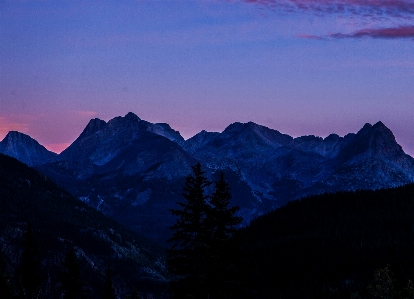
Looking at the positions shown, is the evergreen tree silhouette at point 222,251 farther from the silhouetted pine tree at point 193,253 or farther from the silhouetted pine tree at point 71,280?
the silhouetted pine tree at point 71,280

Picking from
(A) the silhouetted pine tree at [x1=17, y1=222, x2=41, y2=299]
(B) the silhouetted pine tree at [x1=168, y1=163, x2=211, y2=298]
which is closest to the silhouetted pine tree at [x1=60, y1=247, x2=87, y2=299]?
(A) the silhouetted pine tree at [x1=17, y1=222, x2=41, y2=299]

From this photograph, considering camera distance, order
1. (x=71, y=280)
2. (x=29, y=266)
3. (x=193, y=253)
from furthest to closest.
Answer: (x=29, y=266) < (x=71, y=280) < (x=193, y=253)

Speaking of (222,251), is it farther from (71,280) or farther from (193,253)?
(71,280)

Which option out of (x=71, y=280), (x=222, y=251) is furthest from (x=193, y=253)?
(x=71, y=280)

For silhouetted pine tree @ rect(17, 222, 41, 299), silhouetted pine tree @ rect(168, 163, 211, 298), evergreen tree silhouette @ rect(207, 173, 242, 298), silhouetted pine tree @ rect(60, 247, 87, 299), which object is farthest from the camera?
silhouetted pine tree @ rect(17, 222, 41, 299)

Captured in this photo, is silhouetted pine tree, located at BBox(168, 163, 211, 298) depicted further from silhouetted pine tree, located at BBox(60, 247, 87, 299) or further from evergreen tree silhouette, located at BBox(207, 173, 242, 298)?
silhouetted pine tree, located at BBox(60, 247, 87, 299)

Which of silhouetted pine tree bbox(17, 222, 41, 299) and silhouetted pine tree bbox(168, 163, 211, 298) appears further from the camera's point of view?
silhouetted pine tree bbox(17, 222, 41, 299)

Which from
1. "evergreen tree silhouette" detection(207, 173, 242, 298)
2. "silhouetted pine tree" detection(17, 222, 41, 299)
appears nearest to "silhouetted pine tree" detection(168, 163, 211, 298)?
"evergreen tree silhouette" detection(207, 173, 242, 298)

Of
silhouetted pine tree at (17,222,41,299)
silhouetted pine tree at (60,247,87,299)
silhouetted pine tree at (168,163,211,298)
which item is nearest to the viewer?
silhouetted pine tree at (168,163,211,298)

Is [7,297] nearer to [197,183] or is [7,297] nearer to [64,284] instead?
[64,284]

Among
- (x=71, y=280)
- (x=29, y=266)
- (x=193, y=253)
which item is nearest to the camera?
(x=193, y=253)

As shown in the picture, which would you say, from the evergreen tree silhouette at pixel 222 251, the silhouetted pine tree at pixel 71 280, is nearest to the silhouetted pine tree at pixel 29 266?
the silhouetted pine tree at pixel 71 280

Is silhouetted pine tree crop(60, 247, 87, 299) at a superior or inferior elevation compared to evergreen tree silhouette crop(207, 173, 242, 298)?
superior

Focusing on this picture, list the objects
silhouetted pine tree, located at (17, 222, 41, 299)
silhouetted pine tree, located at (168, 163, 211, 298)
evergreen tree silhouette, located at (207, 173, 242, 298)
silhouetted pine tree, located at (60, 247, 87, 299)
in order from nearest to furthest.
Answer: evergreen tree silhouette, located at (207, 173, 242, 298) → silhouetted pine tree, located at (168, 163, 211, 298) → silhouetted pine tree, located at (60, 247, 87, 299) → silhouetted pine tree, located at (17, 222, 41, 299)
